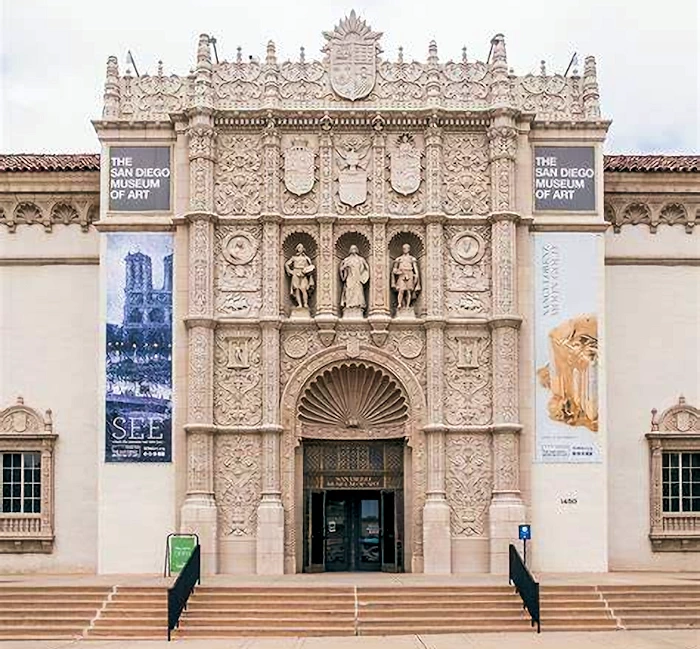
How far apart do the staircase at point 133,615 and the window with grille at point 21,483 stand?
6632mm

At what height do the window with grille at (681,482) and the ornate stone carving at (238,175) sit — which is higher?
the ornate stone carving at (238,175)

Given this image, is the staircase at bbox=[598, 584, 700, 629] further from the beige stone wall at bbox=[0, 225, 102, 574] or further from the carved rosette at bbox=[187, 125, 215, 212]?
the beige stone wall at bbox=[0, 225, 102, 574]

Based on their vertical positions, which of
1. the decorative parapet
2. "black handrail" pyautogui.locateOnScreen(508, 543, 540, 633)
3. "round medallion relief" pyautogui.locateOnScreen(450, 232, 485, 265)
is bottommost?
"black handrail" pyautogui.locateOnScreen(508, 543, 540, 633)

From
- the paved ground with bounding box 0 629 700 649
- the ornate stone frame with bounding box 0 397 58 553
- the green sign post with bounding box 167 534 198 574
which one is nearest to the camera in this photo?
the paved ground with bounding box 0 629 700 649

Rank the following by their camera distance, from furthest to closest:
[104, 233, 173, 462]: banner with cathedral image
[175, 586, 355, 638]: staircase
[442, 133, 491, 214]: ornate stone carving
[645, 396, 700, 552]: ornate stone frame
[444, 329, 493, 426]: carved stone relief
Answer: [645, 396, 700, 552]: ornate stone frame
[442, 133, 491, 214]: ornate stone carving
[444, 329, 493, 426]: carved stone relief
[104, 233, 173, 462]: banner with cathedral image
[175, 586, 355, 638]: staircase

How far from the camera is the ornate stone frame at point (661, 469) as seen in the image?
110 feet

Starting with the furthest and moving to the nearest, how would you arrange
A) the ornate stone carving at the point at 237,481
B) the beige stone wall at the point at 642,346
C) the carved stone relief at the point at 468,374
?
the beige stone wall at the point at 642,346 < the carved stone relief at the point at 468,374 < the ornate stone carving at the point at 237,481

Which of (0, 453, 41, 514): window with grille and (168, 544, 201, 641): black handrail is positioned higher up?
(0, 453, 41, 514): window with grille

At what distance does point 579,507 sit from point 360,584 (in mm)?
6516

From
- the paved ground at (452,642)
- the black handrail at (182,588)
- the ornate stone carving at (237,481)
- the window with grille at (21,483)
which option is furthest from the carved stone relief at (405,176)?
the paved ground at (452,642)

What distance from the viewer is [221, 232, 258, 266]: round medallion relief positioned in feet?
107

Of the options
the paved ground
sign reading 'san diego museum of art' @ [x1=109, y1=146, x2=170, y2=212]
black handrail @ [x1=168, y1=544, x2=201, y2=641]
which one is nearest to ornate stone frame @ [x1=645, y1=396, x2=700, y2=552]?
the paved ground

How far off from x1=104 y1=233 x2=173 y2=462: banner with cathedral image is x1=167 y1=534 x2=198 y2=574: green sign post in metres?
2.15

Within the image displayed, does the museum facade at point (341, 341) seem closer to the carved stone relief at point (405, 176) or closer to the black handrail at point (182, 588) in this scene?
the carved stone relief at point (405, 176)
